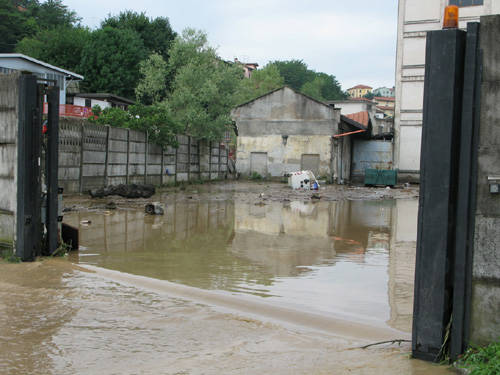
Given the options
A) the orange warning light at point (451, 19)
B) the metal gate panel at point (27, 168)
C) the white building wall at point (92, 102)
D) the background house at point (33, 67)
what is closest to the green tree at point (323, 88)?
the white building wall at point (92, 102)

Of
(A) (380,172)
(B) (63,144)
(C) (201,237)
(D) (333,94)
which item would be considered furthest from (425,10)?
(D) (333,94)

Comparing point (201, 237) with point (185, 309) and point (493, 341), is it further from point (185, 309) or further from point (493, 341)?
point (493, 341)

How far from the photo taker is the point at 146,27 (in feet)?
173

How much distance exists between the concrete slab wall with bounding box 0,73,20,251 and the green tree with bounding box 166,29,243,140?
22005 millimetres

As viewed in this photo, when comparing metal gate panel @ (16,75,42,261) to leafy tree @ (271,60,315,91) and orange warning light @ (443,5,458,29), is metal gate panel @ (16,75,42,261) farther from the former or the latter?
leafy tree @ (271,60,315,91)

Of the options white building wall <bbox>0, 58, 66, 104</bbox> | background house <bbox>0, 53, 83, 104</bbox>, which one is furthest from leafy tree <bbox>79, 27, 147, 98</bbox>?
white building wall <bbox>0, 58, 66, 104</bbox>

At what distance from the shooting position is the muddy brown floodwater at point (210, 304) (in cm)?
396

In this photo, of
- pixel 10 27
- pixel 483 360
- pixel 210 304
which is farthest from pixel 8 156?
pixel 10 27

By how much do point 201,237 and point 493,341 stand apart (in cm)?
752

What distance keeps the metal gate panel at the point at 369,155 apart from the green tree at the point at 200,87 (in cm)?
1193

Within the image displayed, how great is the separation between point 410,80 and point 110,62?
85.7 ft

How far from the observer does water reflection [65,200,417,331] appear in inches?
247

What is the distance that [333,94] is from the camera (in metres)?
98.9

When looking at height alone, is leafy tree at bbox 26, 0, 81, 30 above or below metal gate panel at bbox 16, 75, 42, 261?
above
